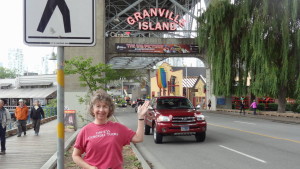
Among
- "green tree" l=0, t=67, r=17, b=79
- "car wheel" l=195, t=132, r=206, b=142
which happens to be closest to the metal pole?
"car wheel" l=195, t=132, r=206, b=142

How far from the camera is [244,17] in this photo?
29.2 meters

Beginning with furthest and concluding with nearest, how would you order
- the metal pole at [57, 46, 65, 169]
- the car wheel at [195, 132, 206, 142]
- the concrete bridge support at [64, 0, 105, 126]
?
the concrete bridge support at [64, 0, 105, 126] → the car wheel at [195, 132, 206, 142] → the metal pole at [57, 46, 65, 169]

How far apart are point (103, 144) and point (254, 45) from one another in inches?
1032

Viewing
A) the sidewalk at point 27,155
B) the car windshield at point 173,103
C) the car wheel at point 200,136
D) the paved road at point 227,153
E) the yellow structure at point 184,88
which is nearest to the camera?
the sidewalk at point 27,155

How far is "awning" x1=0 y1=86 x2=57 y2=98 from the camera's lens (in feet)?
151

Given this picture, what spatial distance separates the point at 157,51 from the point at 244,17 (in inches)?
543

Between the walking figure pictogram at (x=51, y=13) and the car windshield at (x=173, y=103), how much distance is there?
36.9ft

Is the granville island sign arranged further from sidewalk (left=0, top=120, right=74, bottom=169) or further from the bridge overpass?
sidewalk (left=0, top=120, right=74, bottom=169)

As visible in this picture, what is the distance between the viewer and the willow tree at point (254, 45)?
1029 inches

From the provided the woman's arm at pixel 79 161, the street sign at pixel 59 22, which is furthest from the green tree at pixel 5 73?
the woman's arm at pixel 79 161

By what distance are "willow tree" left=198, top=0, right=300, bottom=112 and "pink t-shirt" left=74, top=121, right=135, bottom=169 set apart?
24.9m

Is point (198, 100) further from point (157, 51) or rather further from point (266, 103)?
point (157, 51)

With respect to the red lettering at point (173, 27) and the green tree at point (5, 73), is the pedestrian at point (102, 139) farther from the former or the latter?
the green tree at point (5, 73)

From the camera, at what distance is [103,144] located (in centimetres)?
298
